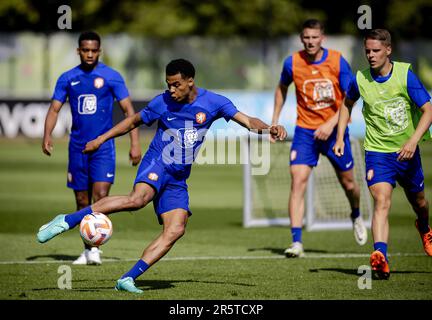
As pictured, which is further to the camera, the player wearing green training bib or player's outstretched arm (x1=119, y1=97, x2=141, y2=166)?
player's outstretched arm (x1=119, y1=97, x2=141, y2=166)

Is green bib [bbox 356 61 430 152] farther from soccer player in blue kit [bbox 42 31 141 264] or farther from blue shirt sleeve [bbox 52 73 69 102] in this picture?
blue shirt sleeve [bbox 52 73 69 102]

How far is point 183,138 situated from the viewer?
9.22 metres

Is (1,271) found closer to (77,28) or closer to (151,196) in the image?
(151,196)

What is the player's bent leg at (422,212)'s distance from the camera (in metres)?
10.4

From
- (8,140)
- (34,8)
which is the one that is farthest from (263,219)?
(34,8)

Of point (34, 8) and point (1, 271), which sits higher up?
point (34, 8)

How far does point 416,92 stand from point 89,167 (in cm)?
380

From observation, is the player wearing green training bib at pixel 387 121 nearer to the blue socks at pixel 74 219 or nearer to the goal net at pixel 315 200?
the blue socks at pixel 74 219

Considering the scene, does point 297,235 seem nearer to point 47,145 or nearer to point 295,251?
point 295,251

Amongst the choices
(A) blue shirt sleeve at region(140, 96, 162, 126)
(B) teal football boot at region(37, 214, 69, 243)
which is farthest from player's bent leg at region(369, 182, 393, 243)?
(B) teal football boot at region(37, 214, 69, 243)

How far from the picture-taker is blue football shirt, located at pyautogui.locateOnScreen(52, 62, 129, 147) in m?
11.2

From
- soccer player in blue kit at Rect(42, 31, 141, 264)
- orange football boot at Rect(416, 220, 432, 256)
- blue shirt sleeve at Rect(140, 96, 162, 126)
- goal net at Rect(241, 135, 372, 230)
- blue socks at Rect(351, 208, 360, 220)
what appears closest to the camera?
blue shirt sleeve at Rect(140, 96, 162, 126)
